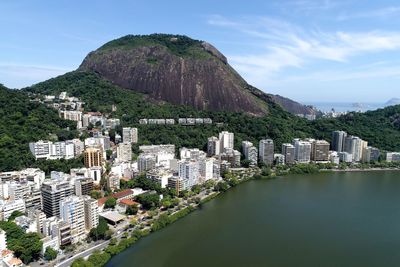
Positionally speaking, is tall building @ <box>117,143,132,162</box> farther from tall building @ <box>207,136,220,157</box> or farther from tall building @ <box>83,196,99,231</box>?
tall building @ <box>83,196,99,231</box>

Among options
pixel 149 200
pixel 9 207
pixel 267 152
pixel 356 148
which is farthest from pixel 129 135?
pixel 356 148

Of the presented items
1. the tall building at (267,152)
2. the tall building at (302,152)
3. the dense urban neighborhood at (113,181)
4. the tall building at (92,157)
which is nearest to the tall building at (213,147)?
the dense urban neighborhood at (113,181)

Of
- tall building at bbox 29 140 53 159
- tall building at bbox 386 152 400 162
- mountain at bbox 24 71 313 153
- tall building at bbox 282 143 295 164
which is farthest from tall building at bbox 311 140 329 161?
tall building at bbox 29 140 53 159

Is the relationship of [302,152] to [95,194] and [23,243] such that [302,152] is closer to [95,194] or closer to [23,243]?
[95,194]

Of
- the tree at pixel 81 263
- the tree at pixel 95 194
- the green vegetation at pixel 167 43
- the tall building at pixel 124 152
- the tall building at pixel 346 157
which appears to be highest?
the green vegetation at pixel 167 43

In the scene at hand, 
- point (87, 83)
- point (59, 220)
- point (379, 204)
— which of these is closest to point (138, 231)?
point (59, 220)

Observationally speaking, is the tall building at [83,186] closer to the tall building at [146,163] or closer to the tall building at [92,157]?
the tall building at [92,157]
